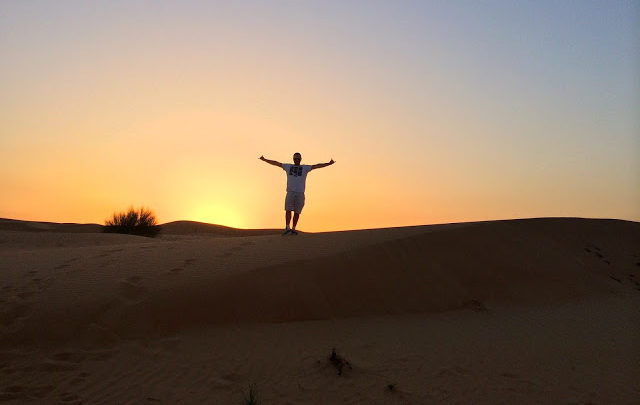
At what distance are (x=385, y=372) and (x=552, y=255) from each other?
650 cm

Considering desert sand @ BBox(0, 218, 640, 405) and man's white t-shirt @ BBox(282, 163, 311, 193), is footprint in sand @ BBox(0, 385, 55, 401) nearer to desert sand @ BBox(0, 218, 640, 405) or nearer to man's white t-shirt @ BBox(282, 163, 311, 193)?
desert sand @ BBox(0, 218, 640, 405)

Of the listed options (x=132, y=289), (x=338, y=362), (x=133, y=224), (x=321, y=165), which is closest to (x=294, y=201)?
(x=321, y=165)

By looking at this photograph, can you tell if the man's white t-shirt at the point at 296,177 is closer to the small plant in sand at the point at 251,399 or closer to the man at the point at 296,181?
the man at the point at 296,181

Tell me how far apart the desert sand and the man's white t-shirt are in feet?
3.48

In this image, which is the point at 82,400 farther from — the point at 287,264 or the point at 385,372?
the point at 287,264

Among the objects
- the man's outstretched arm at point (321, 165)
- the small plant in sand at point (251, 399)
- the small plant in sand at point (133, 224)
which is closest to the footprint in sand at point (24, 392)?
the small plant in sand at point (251, 399)

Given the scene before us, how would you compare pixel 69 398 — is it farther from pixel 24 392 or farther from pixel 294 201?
pixel 294 201

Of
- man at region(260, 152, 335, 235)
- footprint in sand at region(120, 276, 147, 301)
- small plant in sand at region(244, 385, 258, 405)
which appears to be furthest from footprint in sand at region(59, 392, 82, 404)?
man at region(260, 152, 335, 235)

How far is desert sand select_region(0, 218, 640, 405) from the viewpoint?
454 cm

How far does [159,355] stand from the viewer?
16.7 ft

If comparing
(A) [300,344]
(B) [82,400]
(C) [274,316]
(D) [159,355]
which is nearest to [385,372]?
(A) [300,344]

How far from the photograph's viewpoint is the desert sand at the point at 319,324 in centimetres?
454

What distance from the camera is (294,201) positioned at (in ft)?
33.3

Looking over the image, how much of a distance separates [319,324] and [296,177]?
14.9 feet
